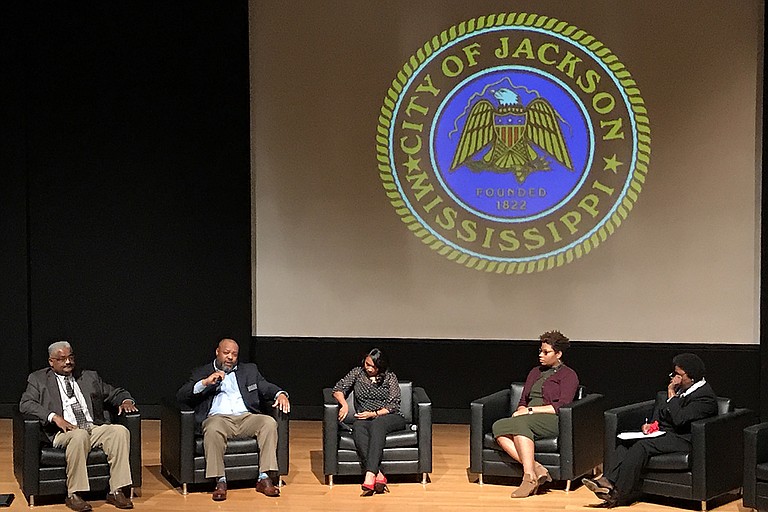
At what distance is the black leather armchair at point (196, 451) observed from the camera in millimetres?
6652

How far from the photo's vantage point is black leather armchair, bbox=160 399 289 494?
262 inches

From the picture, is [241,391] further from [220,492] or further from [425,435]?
[425,435]

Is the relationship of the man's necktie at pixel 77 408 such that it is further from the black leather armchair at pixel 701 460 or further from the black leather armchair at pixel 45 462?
the black leather armchair at pixel 701 460

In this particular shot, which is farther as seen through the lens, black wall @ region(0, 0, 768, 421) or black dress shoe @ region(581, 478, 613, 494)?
black wall @ region(0, 0, 768, 421)

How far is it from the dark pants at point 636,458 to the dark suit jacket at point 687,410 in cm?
8

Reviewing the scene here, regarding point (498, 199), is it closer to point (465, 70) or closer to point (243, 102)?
point (465, 70)

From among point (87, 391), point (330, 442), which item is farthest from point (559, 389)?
point (87, 391)

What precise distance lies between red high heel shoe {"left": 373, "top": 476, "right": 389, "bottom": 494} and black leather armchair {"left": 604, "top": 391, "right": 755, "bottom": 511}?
1.34 m

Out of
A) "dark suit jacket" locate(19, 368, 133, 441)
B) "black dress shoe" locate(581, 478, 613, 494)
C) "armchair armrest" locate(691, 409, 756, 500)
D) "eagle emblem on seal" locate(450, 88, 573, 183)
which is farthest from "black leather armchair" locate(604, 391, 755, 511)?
"dark suit jacket" locate(19, 368, 133, 441)

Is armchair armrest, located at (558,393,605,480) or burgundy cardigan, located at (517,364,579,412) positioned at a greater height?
burgundy cardigan, located at (517,364,579,412)

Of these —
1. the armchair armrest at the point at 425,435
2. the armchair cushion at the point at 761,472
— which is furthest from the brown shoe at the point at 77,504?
the armchair cushion at the point at 761,472

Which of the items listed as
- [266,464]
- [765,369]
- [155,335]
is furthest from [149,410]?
[765,369]

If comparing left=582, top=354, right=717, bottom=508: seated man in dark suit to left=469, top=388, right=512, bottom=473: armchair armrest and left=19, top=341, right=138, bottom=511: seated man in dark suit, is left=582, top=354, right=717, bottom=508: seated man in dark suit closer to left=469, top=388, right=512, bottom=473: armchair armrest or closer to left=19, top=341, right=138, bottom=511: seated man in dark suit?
left=469, top=388, right=512, bottom=473: armchair armrest

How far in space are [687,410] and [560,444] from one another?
0.80 metres
